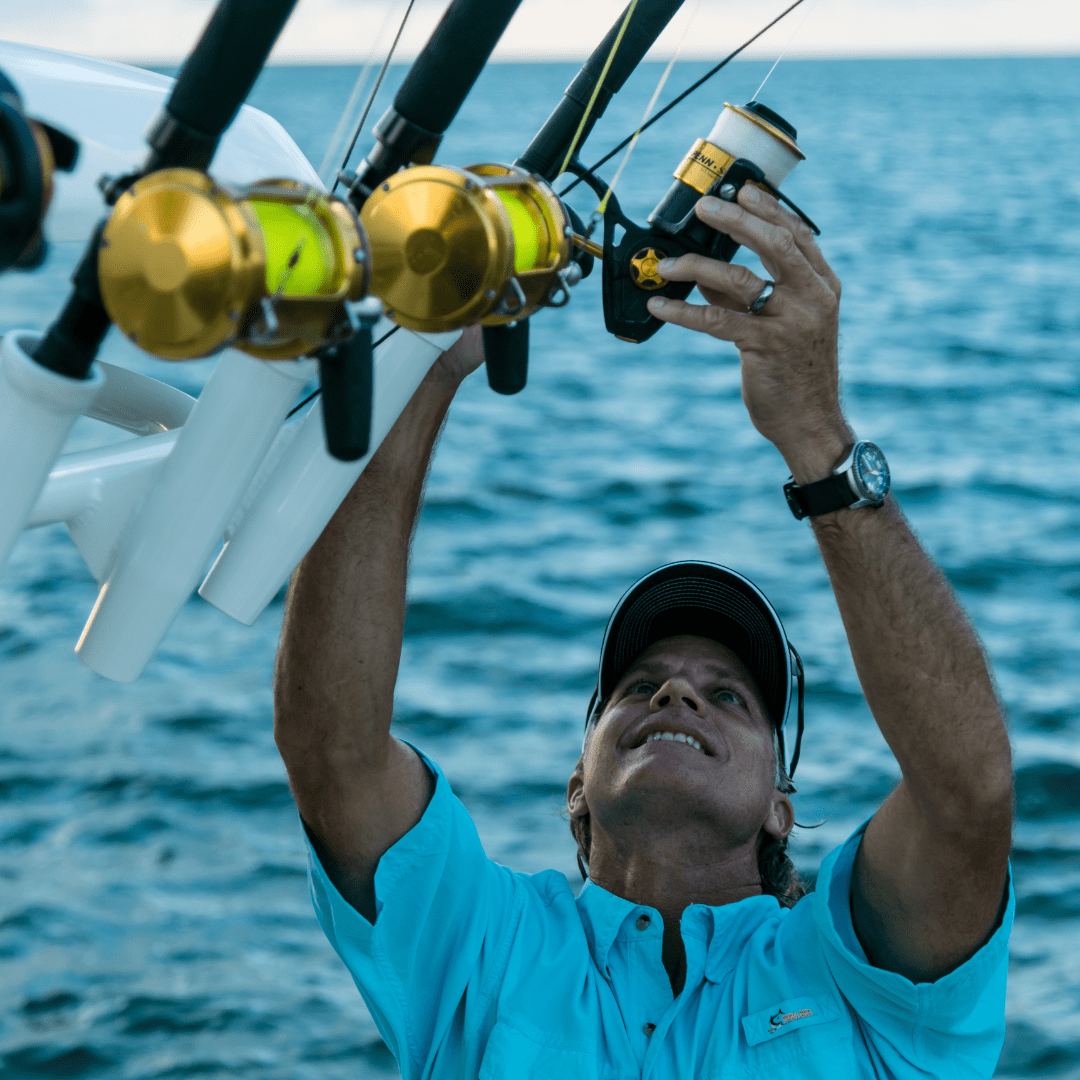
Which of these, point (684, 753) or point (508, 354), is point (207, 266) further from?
point (684, 753)

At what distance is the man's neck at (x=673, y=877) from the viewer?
2.08 metres

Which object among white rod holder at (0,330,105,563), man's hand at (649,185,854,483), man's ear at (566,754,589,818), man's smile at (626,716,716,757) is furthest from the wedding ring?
man's ear at (566,754,589,818)

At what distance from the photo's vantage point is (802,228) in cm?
140

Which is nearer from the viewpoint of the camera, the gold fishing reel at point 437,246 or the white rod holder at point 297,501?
the gold fishing reel at point 437,246

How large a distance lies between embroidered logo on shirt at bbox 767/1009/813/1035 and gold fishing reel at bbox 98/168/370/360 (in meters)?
1.34

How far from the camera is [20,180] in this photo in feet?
2.46

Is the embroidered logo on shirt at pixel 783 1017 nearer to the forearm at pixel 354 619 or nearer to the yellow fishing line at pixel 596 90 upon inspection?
the forearm at pixel 354 619

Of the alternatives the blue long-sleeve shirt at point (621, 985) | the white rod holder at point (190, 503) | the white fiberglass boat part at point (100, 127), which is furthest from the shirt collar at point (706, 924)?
the white fiberglass boat part at point (100, 127)

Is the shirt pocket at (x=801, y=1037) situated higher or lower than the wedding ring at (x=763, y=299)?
lower

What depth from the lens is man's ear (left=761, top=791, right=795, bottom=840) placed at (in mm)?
2219

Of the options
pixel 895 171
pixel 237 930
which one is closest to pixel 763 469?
pixel 237 930

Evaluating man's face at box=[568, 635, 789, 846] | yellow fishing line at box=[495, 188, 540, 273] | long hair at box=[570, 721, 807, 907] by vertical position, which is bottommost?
long hair at box=[570, 721, 807, 907]

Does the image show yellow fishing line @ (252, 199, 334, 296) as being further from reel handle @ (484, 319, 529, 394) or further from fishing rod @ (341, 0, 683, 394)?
reel handle @ (484, 319, 529, 394)

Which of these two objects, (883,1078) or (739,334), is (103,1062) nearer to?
(883,1078)
